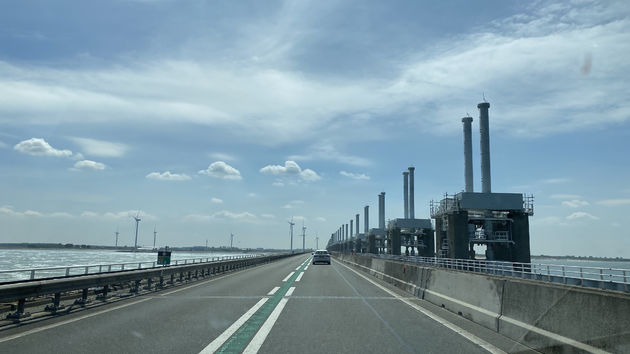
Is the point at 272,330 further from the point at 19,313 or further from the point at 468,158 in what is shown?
the point at 468,158

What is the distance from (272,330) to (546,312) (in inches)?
189

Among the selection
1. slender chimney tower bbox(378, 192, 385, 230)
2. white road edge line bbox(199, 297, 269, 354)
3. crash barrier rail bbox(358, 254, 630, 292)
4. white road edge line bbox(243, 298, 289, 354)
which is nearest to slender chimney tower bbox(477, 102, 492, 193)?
crash barrier rail bbox(358, 254, 630, 292)

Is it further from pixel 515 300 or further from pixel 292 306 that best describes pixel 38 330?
pixel 515 300

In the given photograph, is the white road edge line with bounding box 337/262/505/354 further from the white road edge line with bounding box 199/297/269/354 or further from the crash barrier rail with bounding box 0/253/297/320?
the crash barrier rail with bounding box 0/253/297/320

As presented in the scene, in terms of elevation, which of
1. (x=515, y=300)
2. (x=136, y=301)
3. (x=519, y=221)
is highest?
(x=519, y=221)

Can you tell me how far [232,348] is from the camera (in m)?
6.91

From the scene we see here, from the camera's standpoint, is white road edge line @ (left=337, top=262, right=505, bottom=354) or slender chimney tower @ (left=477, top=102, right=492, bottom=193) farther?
slender chimney tower @ (left=477, top=102, right=492, bottom=193)

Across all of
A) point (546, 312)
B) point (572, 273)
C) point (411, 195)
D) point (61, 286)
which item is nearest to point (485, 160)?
point (572, 273)

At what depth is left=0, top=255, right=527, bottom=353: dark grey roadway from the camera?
7.01 metres

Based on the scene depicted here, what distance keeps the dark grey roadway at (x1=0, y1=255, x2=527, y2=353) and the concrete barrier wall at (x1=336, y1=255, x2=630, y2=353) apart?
34 cm

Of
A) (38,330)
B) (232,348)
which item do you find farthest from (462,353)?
(38,330)

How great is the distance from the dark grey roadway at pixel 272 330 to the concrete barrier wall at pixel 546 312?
342 mm

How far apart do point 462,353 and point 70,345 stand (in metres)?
6.14

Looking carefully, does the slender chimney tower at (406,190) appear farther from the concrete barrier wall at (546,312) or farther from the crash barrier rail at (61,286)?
the concrete barrier wall at (546,312)
